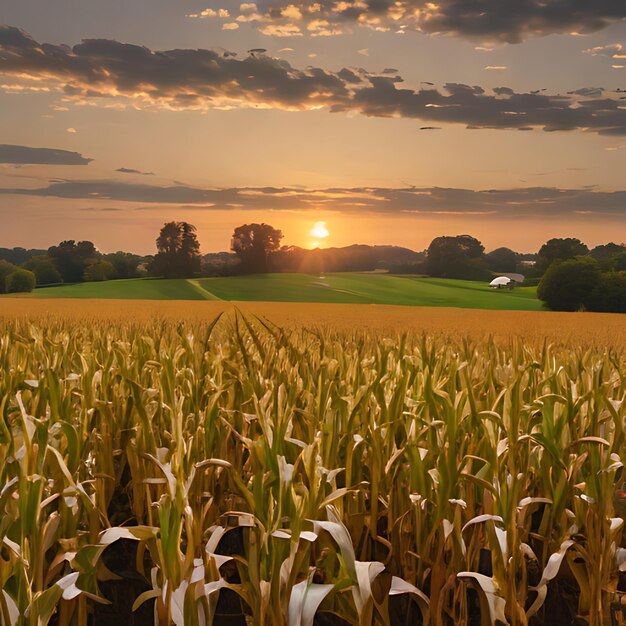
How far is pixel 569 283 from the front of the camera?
41.3 metres

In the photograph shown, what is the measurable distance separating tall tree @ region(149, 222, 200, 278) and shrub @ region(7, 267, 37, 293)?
8.24 metres

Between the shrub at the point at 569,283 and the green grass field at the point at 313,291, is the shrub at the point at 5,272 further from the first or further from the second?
the shrub at the point at 569,283

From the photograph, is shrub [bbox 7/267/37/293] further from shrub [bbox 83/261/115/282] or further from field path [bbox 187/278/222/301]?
field path [bbox 187/278/222/301]

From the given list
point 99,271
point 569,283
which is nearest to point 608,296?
point 569,283

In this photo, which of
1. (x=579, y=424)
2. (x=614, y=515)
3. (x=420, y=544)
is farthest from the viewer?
(x=579, y=424)

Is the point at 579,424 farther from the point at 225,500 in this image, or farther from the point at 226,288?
the point at 226,288

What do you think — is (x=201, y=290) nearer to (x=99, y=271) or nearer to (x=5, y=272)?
(x=99, y=271)

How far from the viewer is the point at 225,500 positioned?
7.59ft

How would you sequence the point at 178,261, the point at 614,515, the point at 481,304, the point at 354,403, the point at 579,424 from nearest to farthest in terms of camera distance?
1. the point at 614,515
2. the point at 354,403
3. the point at 579,424
4. the point at 481,304
5. the point at 178,261

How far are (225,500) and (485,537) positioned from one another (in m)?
0.86

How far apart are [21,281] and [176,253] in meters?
10.9

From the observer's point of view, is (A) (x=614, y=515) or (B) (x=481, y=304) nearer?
(A) (x=614, y=515)

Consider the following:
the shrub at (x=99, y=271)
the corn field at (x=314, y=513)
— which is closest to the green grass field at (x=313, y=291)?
the shrub at (x=99, y=271)

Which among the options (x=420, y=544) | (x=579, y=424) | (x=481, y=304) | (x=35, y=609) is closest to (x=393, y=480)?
(x=420, y=544)
